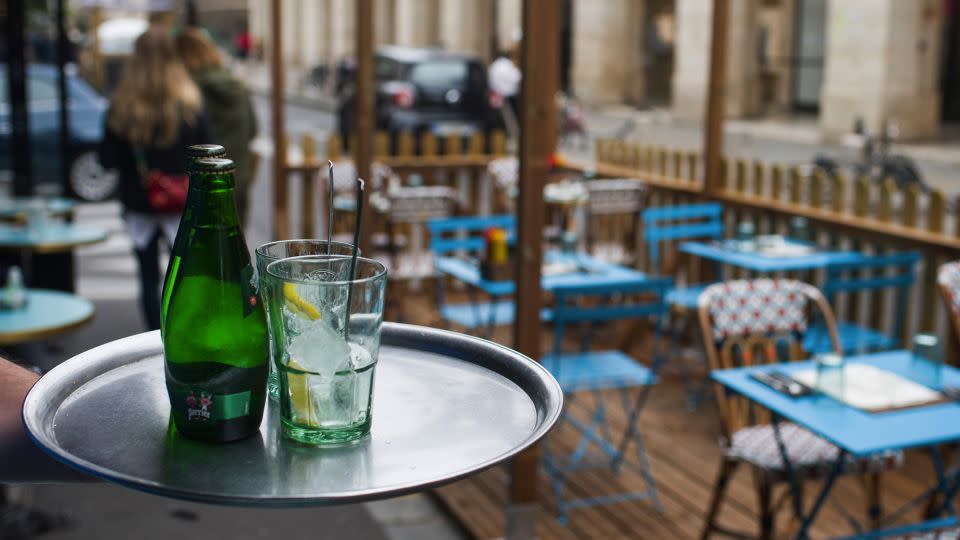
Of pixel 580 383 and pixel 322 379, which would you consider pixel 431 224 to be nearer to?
pixel 580 383

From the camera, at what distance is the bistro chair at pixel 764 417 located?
3850 millimetres

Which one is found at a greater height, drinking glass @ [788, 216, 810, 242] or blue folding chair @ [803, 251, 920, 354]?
drinking glass @ [788, 216, 810, 242]

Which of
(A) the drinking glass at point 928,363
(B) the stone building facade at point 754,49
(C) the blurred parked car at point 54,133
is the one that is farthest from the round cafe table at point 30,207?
(B) the stone building facade at point 754,49

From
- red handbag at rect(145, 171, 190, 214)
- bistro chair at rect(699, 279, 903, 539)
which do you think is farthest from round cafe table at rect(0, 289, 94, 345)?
bistro chair at rect(699, 279, 903, 539)

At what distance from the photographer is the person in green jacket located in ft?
24.0

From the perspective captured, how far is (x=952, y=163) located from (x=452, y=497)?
1583cm

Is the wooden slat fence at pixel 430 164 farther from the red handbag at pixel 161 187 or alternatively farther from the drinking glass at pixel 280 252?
the drinking glass at pixel 280 252

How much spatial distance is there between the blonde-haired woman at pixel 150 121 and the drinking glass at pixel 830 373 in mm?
3521

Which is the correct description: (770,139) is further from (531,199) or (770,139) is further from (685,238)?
(531,199)

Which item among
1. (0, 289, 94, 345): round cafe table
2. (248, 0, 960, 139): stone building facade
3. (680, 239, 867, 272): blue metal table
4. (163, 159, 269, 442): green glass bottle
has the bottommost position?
(0, 289, 94, 345): round cafe table

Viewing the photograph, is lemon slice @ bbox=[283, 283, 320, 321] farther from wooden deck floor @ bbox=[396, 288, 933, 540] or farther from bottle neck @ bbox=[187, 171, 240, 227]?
wooden deck floor @ bbox=[396, 288, 933, 540]

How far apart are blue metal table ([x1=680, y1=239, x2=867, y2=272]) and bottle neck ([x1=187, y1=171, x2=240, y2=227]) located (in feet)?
16.9

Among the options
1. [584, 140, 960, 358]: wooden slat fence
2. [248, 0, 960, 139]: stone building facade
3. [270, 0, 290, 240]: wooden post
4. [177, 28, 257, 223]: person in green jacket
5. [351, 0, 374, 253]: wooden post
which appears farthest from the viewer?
[248, 0, 960, 139]: stone building facade

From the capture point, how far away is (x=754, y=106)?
1096 inches
